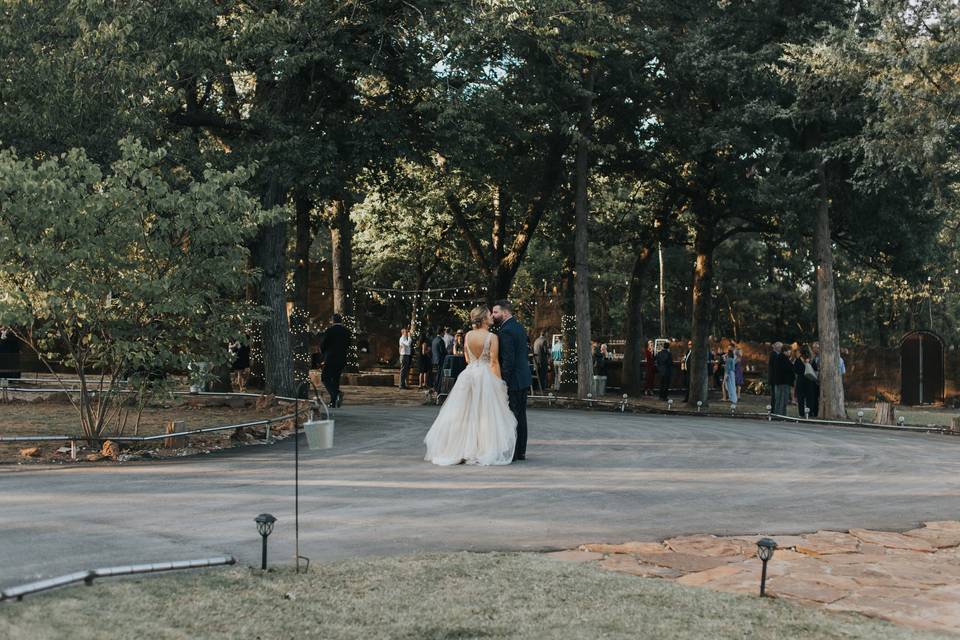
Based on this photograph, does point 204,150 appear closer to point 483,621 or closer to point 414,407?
point 414,407

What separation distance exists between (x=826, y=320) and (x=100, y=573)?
24.2m

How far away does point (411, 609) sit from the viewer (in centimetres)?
605

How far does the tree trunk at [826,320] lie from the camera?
27031 millimetres

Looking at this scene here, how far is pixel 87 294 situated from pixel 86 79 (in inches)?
204

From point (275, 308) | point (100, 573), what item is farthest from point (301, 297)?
point (100, 573)

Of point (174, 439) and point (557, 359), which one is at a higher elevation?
point (557, 359)

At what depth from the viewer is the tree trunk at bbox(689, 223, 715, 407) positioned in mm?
32781

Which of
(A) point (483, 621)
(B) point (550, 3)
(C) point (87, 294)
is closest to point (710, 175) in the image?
(B) point (550, 3)

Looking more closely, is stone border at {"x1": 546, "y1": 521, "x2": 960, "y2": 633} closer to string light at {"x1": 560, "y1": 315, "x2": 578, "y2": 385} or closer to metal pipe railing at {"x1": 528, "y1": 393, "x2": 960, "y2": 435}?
metal pipe railing at {"x1": 528, "y1": 393, "x2": 960, "y2": 435}

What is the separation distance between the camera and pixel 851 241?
98.8ft

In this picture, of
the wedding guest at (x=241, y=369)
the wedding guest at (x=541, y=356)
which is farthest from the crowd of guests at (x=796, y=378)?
the wedding guest at (x=241, y=369)

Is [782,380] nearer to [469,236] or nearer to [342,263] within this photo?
[469,236]

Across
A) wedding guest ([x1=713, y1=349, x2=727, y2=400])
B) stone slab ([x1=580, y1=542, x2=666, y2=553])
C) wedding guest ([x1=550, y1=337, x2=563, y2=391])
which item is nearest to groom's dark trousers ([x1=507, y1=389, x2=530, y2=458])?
stone slab ([x1=580, y1=542, x2=666, y2=553])

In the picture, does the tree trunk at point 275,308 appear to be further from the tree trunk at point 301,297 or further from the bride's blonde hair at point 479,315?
the bride's blonde hair at point 479,315
